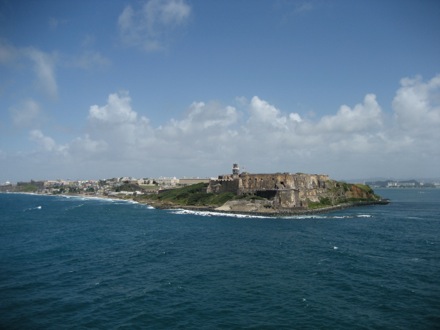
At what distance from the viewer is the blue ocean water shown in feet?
72.2

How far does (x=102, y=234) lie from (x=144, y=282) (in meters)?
27.3

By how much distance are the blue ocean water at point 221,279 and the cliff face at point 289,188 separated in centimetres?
2969

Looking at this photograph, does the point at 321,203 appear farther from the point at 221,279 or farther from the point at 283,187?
the point at 221,279

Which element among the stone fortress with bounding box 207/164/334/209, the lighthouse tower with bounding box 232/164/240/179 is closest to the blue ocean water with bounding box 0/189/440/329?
the stone fortress with bounding box 207/164/334/209

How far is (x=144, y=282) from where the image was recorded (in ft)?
95.7

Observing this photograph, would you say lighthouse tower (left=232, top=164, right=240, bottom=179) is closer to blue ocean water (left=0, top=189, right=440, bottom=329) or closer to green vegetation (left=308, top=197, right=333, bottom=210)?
green vegetation (left=308, top=197, right=333, bottom=210)

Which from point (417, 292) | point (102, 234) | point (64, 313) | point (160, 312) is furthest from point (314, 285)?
point (102, 234)

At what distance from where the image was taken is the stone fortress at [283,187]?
8425cm

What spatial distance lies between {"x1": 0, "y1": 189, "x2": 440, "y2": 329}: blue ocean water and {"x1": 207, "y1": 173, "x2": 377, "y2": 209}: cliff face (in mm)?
29691

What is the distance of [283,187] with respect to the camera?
286 ft

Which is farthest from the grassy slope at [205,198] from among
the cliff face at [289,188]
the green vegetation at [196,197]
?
the cliff face at [289,188]

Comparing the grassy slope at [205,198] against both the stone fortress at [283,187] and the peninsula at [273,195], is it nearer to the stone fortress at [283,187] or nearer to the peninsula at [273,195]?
the peninsula at [273,195]

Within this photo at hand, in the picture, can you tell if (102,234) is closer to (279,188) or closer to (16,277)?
(16,277)

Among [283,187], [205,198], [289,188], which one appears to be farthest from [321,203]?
[205,198]
